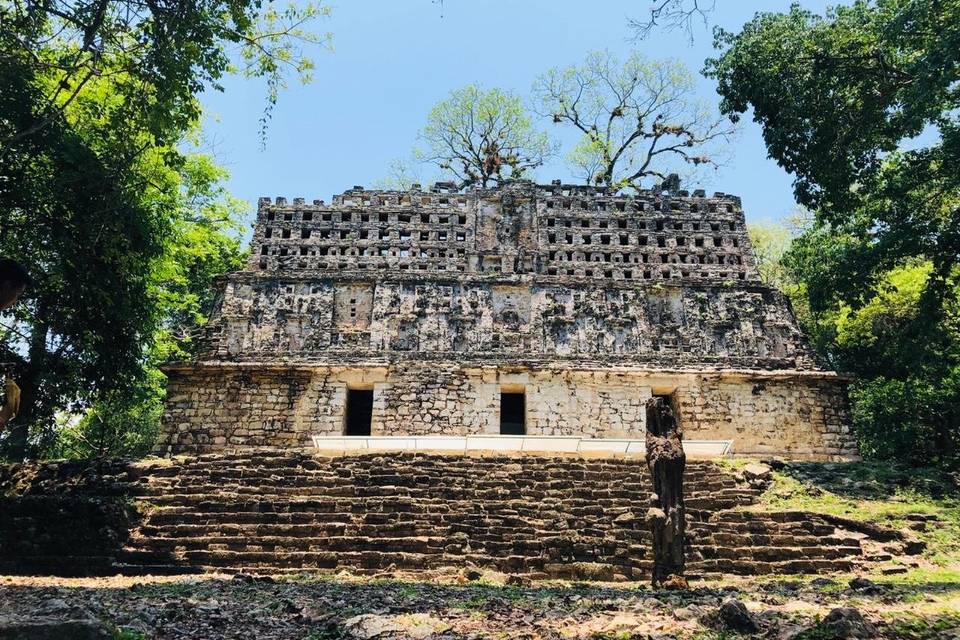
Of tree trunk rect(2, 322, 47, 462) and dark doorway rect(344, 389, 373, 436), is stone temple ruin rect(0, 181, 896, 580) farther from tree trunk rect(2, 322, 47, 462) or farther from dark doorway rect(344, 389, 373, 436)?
tree trunk rect(2, 322, 47, 462)

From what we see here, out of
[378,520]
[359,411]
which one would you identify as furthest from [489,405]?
[378,520]

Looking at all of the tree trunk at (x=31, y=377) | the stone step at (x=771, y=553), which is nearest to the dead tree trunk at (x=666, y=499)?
the stone step at (x=771, y=553)

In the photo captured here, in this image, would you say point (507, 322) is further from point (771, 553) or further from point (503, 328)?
point (771, 553)

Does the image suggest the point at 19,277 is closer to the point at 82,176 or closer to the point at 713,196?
the point at 82,176

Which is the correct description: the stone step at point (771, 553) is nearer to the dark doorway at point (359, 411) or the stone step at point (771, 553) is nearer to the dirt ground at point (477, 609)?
the dirt ground at point (477, 609)

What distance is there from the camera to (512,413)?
17828mm

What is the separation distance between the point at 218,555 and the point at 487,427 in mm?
8219

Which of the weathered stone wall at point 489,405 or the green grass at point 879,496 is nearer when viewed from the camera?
the green grass at point 879,496

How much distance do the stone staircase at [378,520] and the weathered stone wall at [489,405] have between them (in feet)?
13.6

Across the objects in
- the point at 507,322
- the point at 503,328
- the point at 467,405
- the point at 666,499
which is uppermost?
the point at 507,322

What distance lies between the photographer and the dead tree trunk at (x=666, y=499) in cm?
769

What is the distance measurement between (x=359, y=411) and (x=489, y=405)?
135 inches

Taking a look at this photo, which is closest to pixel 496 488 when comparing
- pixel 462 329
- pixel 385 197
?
pixel 462 329

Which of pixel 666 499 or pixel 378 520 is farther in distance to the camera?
pixel 378 520
